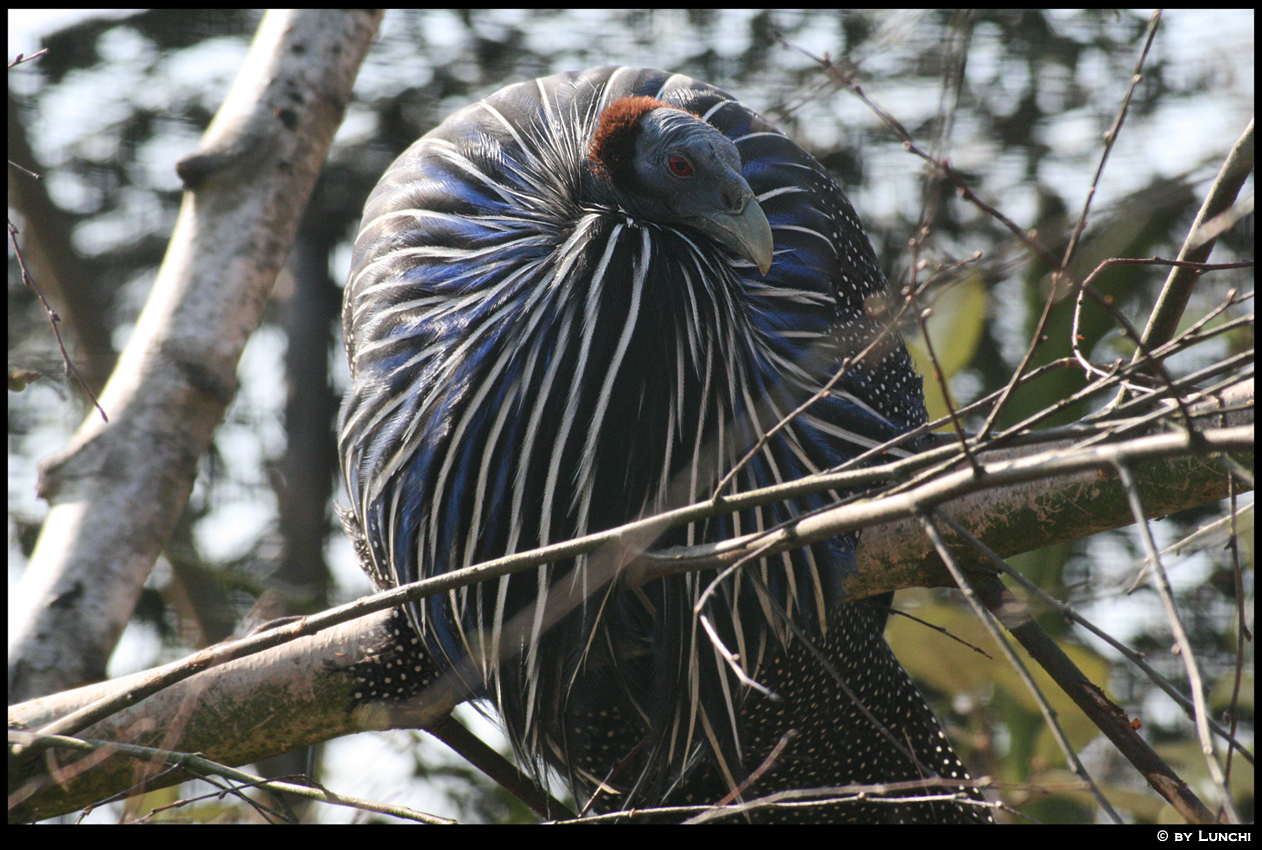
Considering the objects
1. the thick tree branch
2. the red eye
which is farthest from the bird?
the thick tree branch

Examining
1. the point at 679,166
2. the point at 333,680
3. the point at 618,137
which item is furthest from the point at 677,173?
the point at 333,680

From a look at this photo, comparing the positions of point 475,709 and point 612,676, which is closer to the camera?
point 612,676

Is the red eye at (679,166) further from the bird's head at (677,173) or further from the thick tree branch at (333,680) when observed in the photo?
the thick tree branch at (333,680)

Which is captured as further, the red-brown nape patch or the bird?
the red-brown nape patch

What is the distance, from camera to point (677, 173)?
6.29 feet

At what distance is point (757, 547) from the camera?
120 centimetres

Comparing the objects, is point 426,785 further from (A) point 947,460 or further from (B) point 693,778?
(A) point 947,460

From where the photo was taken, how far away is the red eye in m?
1.90

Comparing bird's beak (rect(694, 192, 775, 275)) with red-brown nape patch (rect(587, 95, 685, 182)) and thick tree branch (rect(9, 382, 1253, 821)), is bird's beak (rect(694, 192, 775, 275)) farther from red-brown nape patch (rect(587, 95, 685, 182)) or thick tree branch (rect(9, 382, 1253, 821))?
thick tree branch (rect(9, 382, 1253, 821))

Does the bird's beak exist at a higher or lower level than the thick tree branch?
higher

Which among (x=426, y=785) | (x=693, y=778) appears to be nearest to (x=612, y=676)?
(x=693, y=778)

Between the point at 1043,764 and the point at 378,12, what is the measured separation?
2794 millimetres

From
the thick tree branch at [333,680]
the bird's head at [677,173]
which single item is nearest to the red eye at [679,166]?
the bird's head at [677,173]

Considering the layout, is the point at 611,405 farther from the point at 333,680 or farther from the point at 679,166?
the point at 333,680
